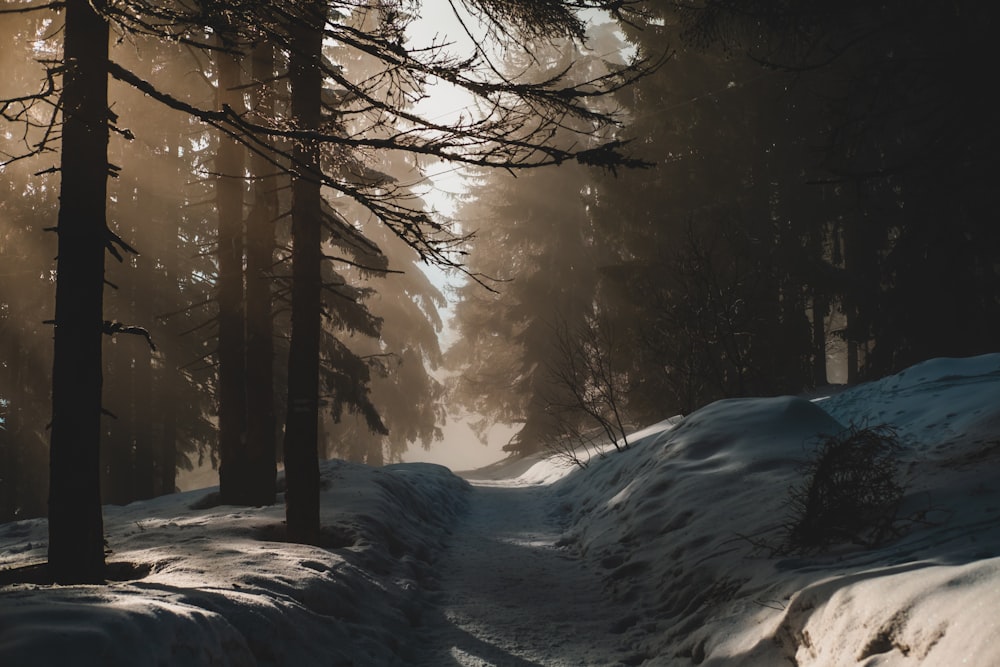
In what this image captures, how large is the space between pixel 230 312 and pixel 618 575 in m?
7.19

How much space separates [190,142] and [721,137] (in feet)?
50.7

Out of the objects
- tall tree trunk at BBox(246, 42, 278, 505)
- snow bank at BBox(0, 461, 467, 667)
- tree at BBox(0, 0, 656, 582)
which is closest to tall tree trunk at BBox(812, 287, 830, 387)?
snow bank at BBox(0, 461, 467, 667)

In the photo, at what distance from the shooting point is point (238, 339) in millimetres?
10906

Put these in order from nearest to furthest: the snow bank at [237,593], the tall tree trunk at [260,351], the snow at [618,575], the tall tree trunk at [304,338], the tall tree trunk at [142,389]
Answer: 1. the snow bank at [237,593]
2. the snow at [618,575]
3. the tall tree trunk at [304,338]
4. the tall tree trunk at [260,351]
5. the tall tree trunk at [142,389]

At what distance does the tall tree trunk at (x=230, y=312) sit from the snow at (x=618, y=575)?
947 millimetres

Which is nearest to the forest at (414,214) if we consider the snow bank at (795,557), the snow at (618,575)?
the snow at (618,575)

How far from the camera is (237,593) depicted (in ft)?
14.5

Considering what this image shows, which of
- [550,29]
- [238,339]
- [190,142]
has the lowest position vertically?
[238,339]

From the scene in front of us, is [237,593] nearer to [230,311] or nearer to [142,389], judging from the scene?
[230,311]

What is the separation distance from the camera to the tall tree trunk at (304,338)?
7176 mm

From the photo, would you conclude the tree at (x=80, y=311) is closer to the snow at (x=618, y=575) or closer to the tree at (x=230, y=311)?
the snow at (x=618, y=575)

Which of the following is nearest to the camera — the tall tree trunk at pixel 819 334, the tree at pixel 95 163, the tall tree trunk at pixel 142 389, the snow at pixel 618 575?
the snow at pixel 618 575

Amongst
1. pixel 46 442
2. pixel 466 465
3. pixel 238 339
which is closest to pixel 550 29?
pixel 238 339

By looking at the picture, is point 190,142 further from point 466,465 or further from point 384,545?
point 466,465
